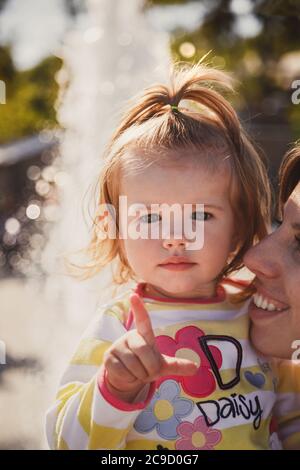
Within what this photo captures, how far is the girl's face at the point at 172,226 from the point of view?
4.99 feet

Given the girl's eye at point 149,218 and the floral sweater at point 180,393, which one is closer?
the floral sweater at point 180,393

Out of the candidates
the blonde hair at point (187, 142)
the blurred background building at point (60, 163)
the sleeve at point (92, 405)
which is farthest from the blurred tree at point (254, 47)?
the sleeve at point (92, 405)

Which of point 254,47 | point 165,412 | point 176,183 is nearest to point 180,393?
point 165,412

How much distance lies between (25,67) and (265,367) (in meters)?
10.2

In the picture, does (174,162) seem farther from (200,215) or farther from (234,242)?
(234,242)

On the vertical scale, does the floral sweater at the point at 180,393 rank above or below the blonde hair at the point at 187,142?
below

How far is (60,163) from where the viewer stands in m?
5.35

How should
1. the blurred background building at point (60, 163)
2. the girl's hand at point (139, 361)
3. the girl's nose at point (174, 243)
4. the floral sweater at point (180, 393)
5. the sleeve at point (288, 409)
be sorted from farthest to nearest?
the blurred background building at point (60, 163)
the sleeve at point (288, 409)
the girl's nose at point (174, 243)
the floral sweater at point (180, 393)
the girl's hand at point (139, 361)

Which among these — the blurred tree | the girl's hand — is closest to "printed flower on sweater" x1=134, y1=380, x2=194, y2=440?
the girl's hand

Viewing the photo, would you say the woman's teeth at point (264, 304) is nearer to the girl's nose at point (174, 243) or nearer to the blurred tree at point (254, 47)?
the girl's nose at point (174, 243)

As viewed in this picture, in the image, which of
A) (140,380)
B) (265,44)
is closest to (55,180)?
(140,380)

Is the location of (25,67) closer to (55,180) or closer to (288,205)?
(55,180)

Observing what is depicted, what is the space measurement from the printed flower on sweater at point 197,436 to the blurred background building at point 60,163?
0.67 metres

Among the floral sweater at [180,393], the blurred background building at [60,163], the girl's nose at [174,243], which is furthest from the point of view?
the blurred background building at [60,163]
